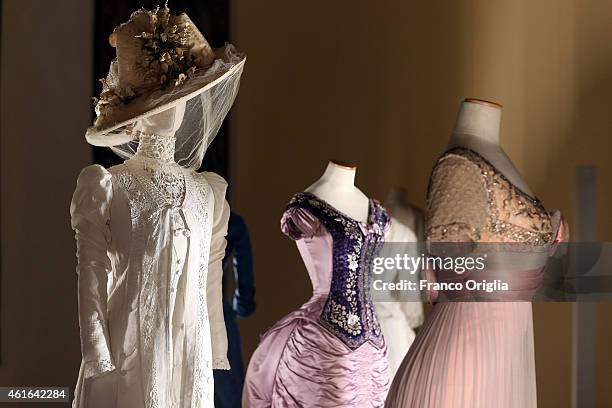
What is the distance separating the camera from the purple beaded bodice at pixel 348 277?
3322mm

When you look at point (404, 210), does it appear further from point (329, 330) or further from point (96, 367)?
point (96, 367)

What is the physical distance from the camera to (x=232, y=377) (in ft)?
12.5

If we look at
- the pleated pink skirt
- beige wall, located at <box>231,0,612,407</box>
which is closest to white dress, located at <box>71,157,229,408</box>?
the pleated pink skirt

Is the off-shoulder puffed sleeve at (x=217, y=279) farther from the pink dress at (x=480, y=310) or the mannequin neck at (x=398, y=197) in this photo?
the mannequin neck at (x=398, y=197)

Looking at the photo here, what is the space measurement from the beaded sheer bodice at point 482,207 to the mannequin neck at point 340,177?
1.55 ft

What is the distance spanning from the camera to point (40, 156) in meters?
3.98

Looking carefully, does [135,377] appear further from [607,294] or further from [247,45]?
[247,45]

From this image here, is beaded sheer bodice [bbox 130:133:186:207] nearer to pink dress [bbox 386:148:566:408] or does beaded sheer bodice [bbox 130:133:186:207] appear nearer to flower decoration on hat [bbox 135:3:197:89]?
flower decoration on hat [bbox 135:3:197:89]

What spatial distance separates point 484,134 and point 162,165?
2.77 feet

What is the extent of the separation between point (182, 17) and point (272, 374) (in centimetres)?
116

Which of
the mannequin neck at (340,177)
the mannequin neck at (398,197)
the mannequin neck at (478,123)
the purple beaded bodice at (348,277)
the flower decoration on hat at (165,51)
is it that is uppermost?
the flower decoration on hat at (165,51)

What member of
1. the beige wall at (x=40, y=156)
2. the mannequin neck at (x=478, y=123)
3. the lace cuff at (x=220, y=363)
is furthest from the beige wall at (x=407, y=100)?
the lace cuff at (x=220, y=363)

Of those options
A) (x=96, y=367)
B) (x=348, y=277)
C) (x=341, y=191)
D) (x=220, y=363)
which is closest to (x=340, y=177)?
(x=341, y=191)

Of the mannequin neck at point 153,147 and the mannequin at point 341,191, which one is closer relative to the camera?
the mannequin neck at point 153,147
